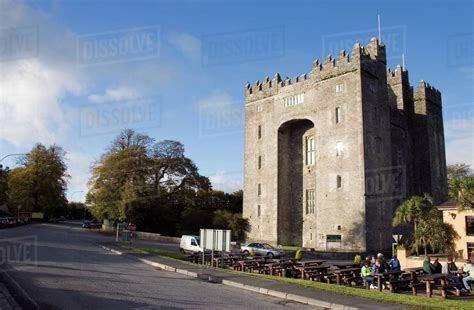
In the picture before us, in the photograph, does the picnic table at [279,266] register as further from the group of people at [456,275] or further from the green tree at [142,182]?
the green tree at [142,182]

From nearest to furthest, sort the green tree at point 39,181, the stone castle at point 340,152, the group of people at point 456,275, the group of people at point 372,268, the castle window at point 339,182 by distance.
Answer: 1. the group of people at point 456,275
2. the group of people at point 372,268
3. the stone castle at point 340,152
4. the castle window at point 339,182
5. the green tree at point 39,181

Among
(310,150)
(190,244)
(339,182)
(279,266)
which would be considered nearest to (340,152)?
(339,182)

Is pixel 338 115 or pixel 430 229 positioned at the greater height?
pixel 338 115

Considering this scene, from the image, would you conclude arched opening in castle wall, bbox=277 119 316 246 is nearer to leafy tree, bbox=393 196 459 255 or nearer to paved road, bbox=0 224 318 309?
leafy tree, bbox=393 196 459 255

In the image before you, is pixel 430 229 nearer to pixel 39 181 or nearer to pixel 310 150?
pixel 310 150

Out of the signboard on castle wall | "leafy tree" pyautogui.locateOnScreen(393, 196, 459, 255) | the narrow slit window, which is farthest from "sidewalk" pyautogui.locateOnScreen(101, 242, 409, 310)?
the narrow slit window

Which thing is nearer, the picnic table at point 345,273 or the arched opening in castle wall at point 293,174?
the picnic table at point 345,273

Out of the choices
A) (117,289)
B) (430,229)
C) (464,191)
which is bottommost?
(117,289)

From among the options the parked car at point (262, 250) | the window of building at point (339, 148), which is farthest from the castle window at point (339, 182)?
the parked car at point (262, 250)

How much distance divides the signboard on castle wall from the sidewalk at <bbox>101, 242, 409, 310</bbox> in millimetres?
→ 1229

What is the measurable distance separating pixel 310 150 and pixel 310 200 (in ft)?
18.5

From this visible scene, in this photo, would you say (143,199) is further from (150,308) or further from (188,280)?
(150,308)

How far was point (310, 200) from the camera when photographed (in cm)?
4672

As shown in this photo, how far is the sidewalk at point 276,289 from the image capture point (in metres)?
12.2
